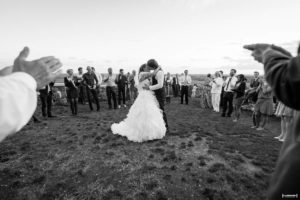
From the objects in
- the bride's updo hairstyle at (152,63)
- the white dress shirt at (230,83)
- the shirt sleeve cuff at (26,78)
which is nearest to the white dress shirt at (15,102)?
the shirt sleeve cuff at (26,78)

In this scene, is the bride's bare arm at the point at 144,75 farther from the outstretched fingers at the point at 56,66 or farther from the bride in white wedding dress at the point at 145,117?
the outstretched fingers at the point at 56,66

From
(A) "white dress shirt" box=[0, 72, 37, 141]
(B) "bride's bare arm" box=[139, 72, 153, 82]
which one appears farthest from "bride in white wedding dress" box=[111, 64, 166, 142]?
(A) "white dress shirt" box=[0, 72, 37, 141]

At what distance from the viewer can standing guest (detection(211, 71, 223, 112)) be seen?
33.8 ft

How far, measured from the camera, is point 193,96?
17.2 meters

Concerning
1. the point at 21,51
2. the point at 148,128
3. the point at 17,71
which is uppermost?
the point at 21,51

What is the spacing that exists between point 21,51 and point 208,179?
344 cm

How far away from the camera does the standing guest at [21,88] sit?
0.77 metres

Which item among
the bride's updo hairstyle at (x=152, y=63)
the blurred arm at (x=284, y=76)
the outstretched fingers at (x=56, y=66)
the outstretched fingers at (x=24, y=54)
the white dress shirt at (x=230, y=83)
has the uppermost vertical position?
the bride's updo hairstyle at (x=152, y=63)

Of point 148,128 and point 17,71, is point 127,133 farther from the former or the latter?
point 17,71

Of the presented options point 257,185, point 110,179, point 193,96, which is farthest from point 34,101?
Answer: point 193,96

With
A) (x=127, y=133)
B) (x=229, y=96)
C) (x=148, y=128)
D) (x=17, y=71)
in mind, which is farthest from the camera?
(x=229, y=96)

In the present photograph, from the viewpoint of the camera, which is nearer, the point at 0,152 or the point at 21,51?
the point at 21,51

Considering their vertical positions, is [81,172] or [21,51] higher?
[21,51]

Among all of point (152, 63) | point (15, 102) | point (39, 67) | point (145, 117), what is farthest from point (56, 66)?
point (152, 63)
